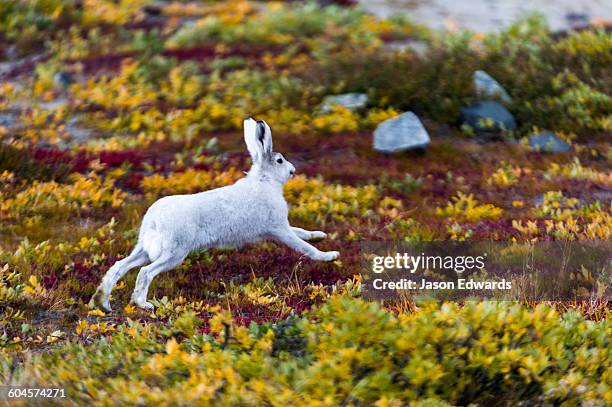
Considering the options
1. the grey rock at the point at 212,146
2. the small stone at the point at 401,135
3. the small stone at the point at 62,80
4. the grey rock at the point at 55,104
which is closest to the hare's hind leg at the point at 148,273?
the grey rock at the point at 212,146

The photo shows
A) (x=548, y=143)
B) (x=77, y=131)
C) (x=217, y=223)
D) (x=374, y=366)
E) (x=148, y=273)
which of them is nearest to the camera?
(x=374, y=366)

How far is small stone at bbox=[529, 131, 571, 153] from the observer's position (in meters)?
14.1

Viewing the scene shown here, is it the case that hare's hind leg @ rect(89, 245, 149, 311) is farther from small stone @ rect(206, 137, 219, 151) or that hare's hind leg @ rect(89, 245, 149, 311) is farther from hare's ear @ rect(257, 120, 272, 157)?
small stone @ rect(206, 137, 219, 151)

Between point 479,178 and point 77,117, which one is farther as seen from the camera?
point 77,117

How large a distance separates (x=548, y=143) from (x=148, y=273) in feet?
28.4

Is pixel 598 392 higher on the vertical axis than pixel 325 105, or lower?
higher

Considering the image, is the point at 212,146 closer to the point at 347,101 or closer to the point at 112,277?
the point at 347,101

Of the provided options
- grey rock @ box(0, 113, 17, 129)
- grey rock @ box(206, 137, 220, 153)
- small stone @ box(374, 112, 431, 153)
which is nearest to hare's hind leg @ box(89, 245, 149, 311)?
grey rock @ box(206, 137, 220, 153)

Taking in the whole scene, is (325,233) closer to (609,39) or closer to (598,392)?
(598,392)

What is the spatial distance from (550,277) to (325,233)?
3.04 m

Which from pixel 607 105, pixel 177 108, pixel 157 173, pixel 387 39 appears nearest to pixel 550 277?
pixel 157 173

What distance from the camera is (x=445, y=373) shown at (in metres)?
5.75

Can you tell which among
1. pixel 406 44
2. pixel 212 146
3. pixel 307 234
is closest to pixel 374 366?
pixel 307 234

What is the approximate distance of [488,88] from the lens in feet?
50.7
